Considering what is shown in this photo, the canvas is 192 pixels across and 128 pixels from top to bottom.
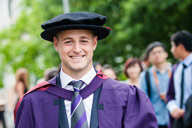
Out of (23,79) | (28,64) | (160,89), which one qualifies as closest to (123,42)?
(23,79)

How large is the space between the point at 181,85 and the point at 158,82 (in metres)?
0.84

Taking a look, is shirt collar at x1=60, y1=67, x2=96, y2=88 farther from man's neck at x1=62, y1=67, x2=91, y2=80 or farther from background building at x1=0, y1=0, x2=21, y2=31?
background building at x1=0, y1=0, x2=21, y2=31

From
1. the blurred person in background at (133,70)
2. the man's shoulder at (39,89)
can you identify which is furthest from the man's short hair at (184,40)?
the man's shoulder at (39,89)

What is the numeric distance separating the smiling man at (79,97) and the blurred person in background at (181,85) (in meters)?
2.06

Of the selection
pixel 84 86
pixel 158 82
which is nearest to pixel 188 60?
pixel 158 82

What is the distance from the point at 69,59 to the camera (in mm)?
2684

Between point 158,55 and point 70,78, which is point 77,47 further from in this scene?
point 158,55

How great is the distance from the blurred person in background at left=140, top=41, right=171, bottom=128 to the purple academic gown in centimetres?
293

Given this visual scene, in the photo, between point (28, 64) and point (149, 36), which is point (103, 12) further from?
point (28, 64)

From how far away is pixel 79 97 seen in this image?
267 centimetres

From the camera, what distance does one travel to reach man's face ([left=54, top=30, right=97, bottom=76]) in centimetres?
267

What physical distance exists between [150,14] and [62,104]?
10.3m

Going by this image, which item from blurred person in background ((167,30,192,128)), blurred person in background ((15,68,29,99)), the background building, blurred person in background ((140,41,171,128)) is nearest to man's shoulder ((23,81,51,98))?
blurred person in background ((167,30,192,128))

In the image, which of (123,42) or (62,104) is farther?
(123,42)
